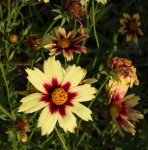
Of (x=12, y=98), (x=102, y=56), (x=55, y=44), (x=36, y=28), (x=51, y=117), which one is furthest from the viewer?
(x=36, y=28)

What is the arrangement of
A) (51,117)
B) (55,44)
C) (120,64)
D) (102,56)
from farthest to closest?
(102,56) < (55,44) < (120,64) < (51,117)

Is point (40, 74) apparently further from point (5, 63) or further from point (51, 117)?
point (5, 63)

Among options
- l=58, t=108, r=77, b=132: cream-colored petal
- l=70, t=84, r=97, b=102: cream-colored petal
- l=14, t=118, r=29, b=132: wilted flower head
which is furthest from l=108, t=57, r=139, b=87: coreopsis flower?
l=14, t=118, r=29, b=132: wilted flower head

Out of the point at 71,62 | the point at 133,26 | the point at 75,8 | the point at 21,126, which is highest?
the point at 75,8

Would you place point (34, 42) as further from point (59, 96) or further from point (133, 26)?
point (133, 26)

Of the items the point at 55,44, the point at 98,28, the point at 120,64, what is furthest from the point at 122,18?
the point at 120,64

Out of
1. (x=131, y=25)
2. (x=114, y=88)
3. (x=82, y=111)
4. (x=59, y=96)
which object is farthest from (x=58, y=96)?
(x=131, y=25)
